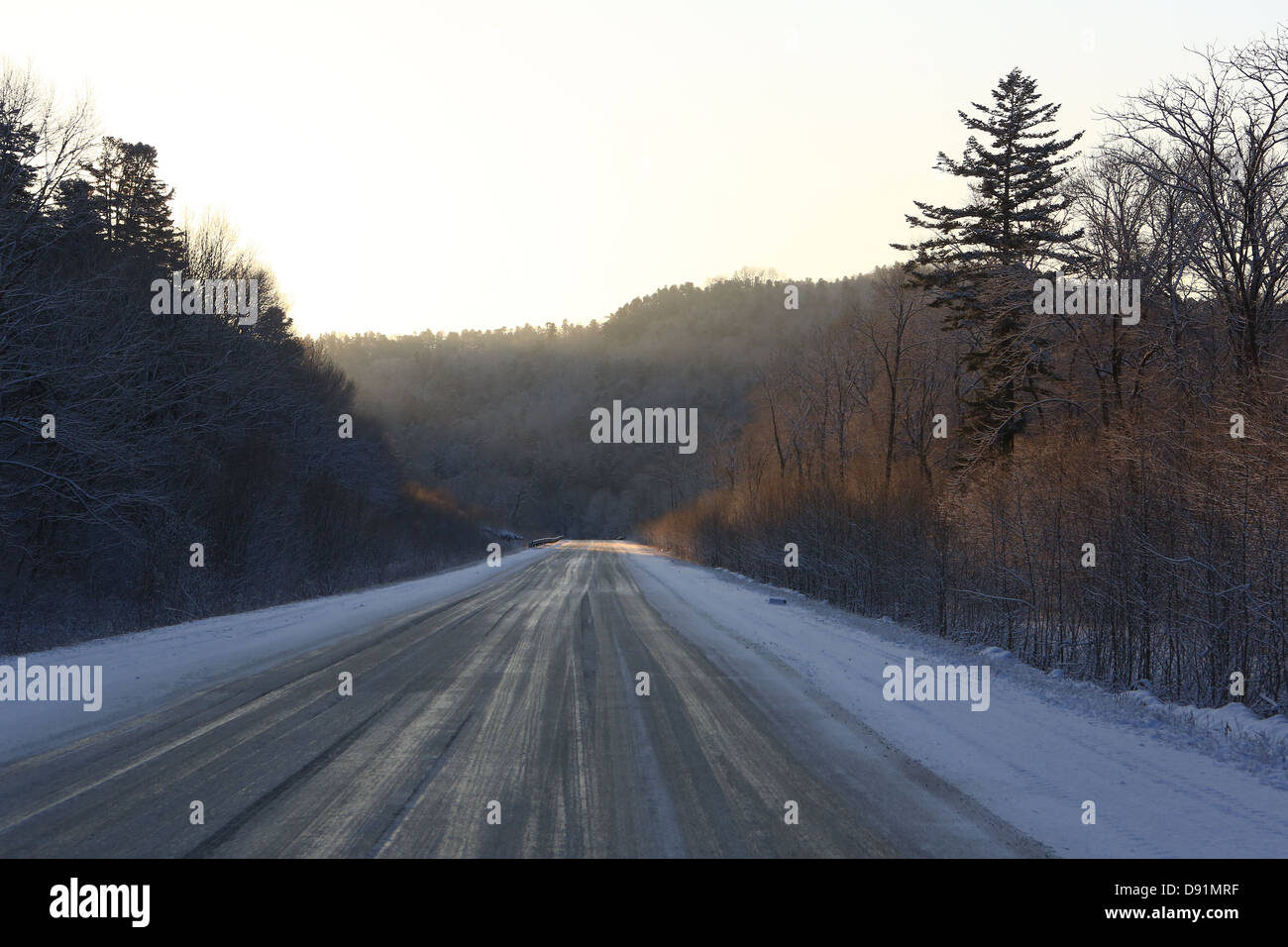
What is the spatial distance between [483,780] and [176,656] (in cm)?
946

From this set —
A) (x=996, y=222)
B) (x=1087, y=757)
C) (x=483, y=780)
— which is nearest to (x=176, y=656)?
(x=483, y=780)

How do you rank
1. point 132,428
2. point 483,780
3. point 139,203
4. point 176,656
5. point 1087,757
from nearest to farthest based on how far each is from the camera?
point 483,780 < point 1087,757 < point 176,656 < point 132,428 < point 139,203

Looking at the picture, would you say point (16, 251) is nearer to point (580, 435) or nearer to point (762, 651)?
point (762, 651)

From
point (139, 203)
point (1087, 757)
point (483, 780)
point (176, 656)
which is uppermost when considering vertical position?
point (139, 203)

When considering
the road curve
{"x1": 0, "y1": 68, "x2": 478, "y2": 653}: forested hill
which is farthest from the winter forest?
the road curve

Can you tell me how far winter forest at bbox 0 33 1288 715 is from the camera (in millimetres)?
12188

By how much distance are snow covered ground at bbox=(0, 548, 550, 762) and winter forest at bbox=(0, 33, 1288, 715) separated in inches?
123

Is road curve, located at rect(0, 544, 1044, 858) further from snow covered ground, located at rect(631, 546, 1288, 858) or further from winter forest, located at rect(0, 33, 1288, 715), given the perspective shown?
winter forest, located at rect(0, 33, 1288, 715)

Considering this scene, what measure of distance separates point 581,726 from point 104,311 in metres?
25.8

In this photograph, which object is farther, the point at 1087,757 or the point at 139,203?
the point at 139,203

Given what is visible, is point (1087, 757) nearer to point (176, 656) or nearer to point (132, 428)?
point (176, 656)

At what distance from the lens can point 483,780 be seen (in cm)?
668

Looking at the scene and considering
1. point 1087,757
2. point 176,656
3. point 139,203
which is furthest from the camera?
point 139,203
